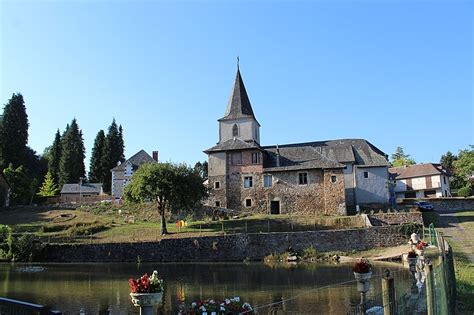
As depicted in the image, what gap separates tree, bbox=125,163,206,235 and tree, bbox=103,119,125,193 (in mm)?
34713

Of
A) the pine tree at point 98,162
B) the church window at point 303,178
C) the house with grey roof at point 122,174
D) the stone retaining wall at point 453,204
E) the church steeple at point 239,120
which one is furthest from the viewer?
the pine tree at point 98,162

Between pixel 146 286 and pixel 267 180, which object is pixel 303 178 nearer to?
pixel 267 180

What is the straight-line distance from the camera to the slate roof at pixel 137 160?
66.0 meters

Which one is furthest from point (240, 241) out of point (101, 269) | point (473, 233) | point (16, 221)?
point (16, 221)

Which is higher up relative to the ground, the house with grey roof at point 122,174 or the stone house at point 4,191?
the house with grey roof at point 122,174

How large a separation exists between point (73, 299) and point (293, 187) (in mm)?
31089

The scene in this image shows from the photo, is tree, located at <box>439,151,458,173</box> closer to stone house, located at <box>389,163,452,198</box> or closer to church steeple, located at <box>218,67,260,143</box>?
stone house, located at <box>389,163,452,198</box>

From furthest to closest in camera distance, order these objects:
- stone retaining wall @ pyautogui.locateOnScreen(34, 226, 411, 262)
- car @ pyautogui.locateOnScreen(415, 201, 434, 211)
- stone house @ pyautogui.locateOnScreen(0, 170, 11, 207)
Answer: stone house @ pyautogui.locateOnScreen(0, 170, 11, 207), car @ pyautogui.locateOnScreen(415, 201, 434, 211), stone retaining wall @ pyautogui.locateOnScreen(34, 226, 411, 262)

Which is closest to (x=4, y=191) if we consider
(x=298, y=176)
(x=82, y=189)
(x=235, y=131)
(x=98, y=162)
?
(x=82, y=189)

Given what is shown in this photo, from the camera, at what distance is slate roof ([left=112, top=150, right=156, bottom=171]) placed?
66.0 metres

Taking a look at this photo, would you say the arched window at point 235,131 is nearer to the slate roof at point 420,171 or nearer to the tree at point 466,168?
the slate roof at point 420,171

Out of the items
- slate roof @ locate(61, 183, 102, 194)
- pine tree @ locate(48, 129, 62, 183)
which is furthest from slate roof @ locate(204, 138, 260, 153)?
pine tree @ locate(48, 129, 62, 183)

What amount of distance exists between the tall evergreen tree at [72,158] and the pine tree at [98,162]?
1.67m

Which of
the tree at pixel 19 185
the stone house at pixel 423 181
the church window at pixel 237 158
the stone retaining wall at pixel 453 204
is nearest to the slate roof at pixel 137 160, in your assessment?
the tree at pixel 19 185
